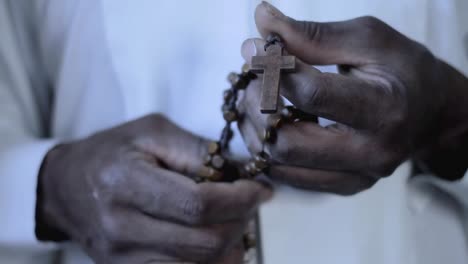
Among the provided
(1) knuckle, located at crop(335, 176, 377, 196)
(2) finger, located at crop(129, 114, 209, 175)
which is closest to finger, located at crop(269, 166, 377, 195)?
(1) knuckle, located at crop(335, 176, 377, 196)

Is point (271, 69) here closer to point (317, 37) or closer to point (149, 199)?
point (317, 37)

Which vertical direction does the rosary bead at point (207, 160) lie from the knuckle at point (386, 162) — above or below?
below

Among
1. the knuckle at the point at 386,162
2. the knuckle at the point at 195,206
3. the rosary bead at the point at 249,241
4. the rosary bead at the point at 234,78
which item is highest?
the rosary bead at the point at 234,78

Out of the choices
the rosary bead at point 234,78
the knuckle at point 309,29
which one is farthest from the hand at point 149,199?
the knuckle at point 309,29

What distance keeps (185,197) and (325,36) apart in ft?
0.78

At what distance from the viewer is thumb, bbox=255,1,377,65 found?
490mm

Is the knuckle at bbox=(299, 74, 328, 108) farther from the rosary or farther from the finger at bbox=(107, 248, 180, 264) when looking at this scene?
the finger at bbox=(107, 248, 180, 264)

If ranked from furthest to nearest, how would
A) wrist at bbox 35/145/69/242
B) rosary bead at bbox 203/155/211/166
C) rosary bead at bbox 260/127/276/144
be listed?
wrist at bbox 35/145/69/242, rosary bead at bbox 203/155/211/166, rosary bead at bbox 260/127/276/144

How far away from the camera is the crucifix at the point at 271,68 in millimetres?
430

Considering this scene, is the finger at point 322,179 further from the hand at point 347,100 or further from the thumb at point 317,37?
the thumb at point 317,37

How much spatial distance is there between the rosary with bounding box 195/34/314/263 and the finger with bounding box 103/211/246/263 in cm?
5

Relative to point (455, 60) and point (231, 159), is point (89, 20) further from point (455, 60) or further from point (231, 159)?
point (455, 60)

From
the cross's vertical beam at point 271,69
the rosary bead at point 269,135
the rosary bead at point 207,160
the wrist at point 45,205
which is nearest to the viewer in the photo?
the cross's vertical beam at point 271,69

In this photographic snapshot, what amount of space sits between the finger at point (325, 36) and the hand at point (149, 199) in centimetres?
19
